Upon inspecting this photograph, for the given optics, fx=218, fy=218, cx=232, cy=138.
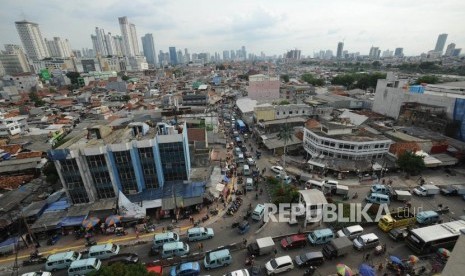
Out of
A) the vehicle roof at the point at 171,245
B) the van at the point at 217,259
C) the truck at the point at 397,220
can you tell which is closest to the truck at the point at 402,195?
Result: the truck at the point at 397,220

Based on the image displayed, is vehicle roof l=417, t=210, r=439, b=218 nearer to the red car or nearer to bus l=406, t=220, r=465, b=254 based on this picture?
bus l=406, t=220, r=465, b=254

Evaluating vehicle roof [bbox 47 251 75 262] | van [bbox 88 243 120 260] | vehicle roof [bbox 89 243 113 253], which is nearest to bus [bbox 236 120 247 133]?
vehicle roof [bbox 89 243 113 253]

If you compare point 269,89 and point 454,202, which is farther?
point 269,89

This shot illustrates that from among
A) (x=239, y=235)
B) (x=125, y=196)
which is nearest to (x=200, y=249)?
(x=239, y=235)

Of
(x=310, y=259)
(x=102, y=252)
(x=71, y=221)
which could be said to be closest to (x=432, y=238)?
(x=310, y=259)

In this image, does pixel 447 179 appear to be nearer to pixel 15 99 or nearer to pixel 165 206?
pixel 165 206

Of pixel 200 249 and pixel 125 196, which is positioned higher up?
pixel 125 196

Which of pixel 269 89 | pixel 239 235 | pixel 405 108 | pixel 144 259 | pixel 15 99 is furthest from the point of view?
pixel 15 99
